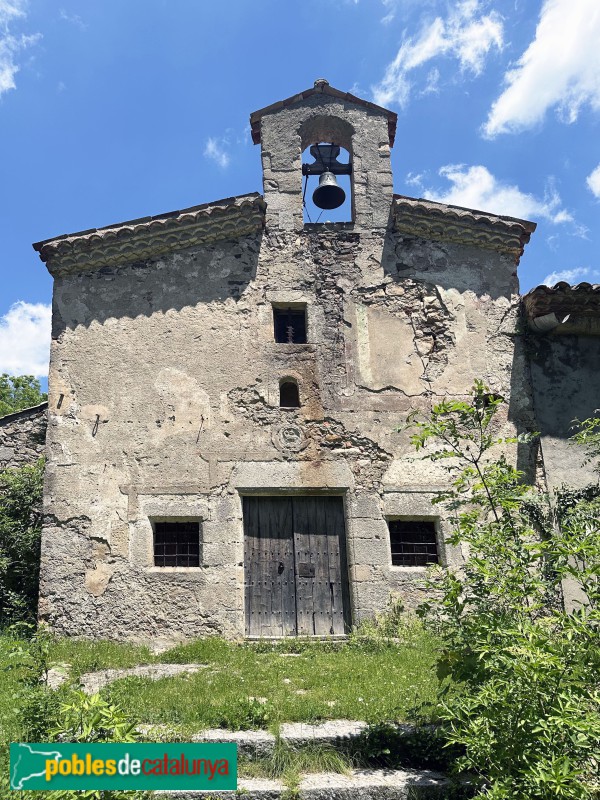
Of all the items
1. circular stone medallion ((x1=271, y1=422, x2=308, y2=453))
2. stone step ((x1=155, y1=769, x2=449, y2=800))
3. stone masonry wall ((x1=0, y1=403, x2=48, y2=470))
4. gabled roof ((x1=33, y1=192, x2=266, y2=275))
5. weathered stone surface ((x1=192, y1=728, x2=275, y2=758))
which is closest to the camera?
stone step ((x1=155, y1=769, x2=449, y2=800))

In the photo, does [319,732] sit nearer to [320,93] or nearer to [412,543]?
[412,543]

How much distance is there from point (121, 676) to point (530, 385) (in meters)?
6.59

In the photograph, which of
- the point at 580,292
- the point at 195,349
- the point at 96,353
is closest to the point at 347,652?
the point at 195,349

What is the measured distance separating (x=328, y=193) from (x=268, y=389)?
11.1ft

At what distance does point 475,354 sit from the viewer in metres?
9.76

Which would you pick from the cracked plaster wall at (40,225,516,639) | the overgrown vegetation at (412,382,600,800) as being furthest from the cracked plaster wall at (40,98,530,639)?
the overgrown vegetation at (412,382,600,800)

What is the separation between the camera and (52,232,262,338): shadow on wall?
962 centimetres

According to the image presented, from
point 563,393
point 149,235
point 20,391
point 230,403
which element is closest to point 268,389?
point 230,403

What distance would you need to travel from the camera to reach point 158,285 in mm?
9750

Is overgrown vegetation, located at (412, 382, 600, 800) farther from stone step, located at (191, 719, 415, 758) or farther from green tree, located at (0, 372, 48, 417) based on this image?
green tree, located at (0, 372, 48, 417)

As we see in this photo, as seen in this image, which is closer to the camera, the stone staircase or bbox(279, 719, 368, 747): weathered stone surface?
the stone staircase

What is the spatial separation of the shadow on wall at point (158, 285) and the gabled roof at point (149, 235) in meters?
0.15

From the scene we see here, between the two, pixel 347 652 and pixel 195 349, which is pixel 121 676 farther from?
pixel 195 349

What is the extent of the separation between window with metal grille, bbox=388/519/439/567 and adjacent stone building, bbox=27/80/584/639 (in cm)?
3
